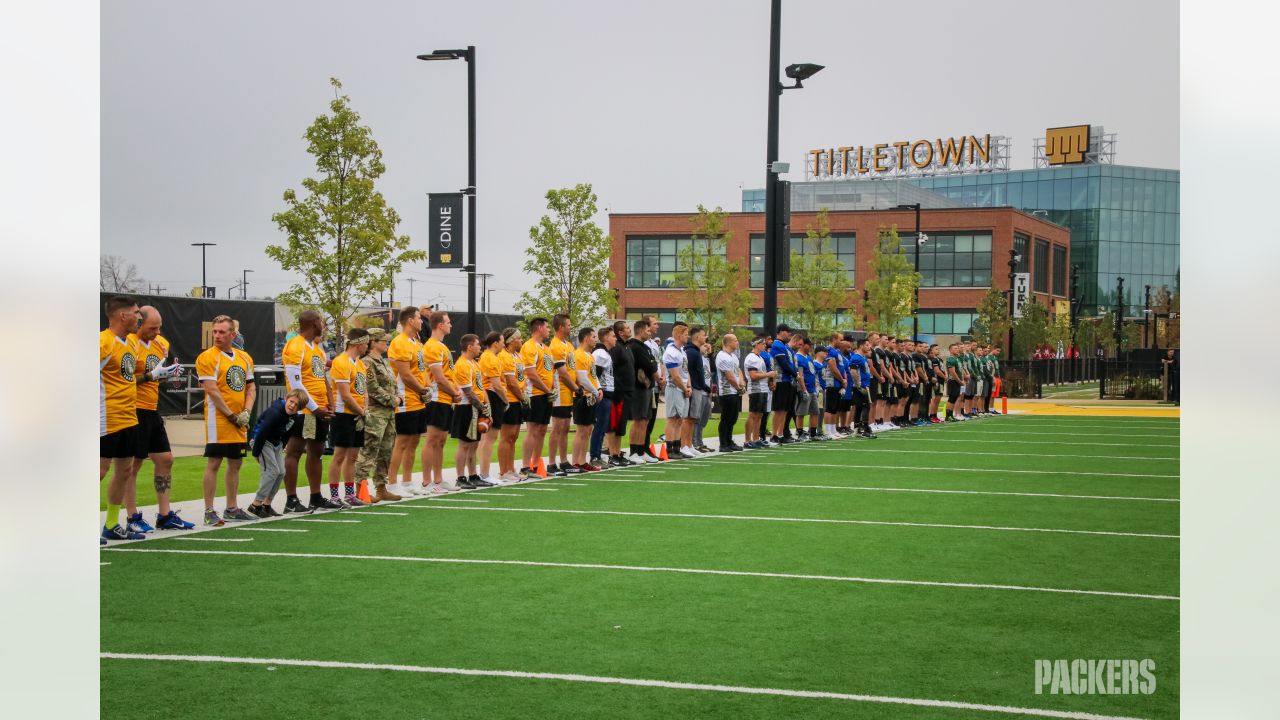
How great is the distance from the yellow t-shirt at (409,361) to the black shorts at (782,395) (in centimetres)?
1058

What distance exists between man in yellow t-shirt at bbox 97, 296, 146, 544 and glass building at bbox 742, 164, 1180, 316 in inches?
3595

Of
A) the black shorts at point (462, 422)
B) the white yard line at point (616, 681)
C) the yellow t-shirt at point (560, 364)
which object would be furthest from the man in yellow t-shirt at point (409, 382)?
the white yard line at point (616, 681)

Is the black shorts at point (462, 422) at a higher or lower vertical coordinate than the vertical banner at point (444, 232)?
lower

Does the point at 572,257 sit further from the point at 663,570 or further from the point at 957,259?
the point at 957,259

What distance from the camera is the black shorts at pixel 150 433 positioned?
10.8 metres

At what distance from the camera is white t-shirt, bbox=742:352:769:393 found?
2244 cm

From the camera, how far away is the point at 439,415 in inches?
571

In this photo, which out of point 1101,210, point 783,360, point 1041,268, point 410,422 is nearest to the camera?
point 410,422

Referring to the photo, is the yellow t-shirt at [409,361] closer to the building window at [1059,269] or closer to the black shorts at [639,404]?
the black shorts at [639,404]

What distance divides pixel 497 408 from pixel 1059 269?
80.8 metres

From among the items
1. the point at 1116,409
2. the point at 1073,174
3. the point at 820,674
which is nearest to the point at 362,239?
the point at 820,674

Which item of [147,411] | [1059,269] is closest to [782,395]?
[147,411]
